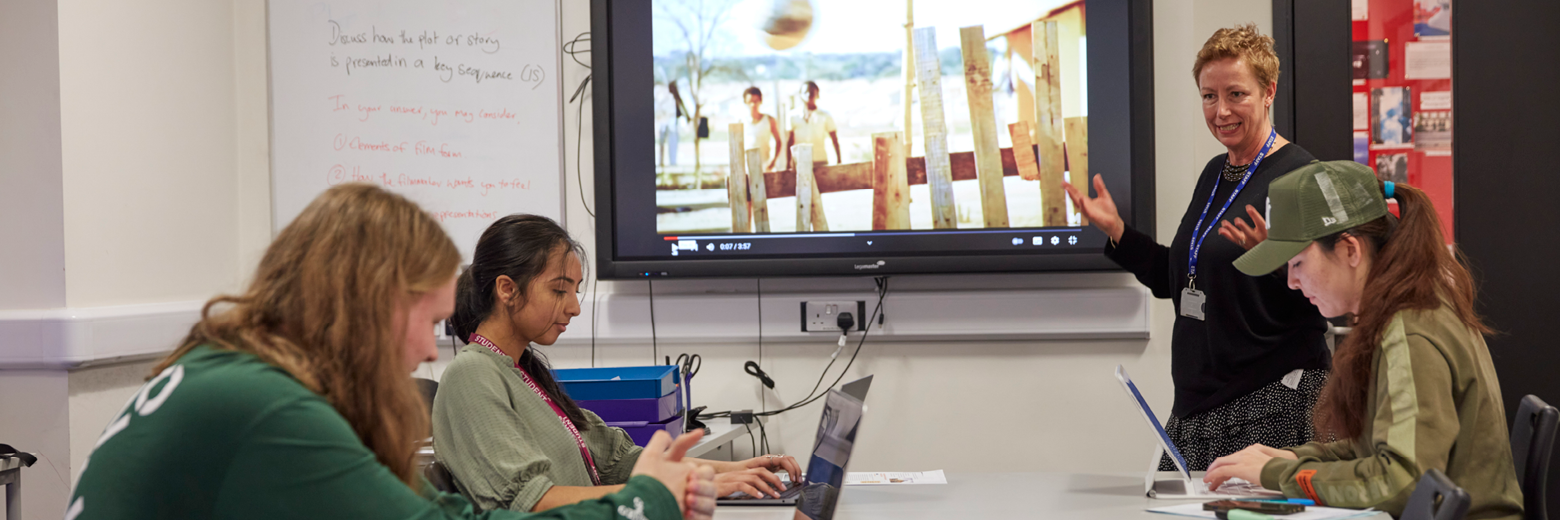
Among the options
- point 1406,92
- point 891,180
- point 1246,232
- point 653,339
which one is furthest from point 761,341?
point 1406,92

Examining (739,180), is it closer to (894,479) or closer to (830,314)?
(830,314)

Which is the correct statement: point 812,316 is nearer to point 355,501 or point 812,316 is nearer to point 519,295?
point 519,295

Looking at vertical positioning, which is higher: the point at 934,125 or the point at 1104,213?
the point at 934,125

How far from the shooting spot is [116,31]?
268cm

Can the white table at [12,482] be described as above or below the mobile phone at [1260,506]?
below

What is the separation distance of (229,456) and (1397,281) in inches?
Result: 58.3

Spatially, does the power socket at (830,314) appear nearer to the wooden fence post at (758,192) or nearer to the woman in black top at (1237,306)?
the wooden fence post at (758,192)

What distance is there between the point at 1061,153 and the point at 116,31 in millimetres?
2624

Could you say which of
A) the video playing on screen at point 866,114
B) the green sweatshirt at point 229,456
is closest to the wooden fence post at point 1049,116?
the video playing on screen at point 866,114

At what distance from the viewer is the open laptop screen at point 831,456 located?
1375mm

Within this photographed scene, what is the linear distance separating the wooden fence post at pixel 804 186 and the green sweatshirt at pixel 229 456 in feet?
6.62

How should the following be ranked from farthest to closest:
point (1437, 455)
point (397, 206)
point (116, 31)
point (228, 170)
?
point (228, 170) → point (116, 31) → point (1437, 455) → point (397, 206)

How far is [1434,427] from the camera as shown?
1291 mm

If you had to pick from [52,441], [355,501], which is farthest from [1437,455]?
[52,441]
